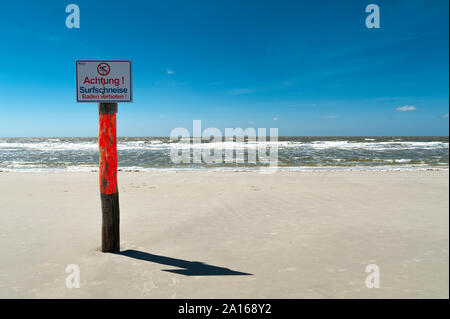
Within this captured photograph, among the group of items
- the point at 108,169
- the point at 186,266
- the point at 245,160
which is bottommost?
the point at 186,266

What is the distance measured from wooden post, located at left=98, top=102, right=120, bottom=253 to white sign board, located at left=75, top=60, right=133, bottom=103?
6.5 inches

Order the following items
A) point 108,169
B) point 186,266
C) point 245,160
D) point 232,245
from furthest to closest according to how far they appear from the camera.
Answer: point 245,160, point 232,245, point 108,169, point 186,266

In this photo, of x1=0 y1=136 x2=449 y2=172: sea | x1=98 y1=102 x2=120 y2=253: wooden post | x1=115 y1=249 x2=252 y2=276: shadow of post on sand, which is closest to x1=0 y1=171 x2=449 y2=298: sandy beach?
x1=115 y1=249 x2=252 y2=276: shadow of post on sand

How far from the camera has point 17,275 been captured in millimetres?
3953

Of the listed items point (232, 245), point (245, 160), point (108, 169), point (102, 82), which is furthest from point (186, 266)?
point (245, 160)

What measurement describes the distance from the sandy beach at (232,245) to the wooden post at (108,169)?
1.62ft

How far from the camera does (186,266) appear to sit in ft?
13.8

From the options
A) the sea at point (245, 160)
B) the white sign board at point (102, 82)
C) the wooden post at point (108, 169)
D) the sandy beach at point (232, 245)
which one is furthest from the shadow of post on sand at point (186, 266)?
the sea at point (245, 160)

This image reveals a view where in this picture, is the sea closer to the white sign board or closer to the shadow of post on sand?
the shadow of post on sand

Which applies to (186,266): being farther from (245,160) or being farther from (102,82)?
(245,160)

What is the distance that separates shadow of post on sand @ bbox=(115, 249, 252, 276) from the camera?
3.97 metres

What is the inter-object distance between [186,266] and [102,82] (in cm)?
336
